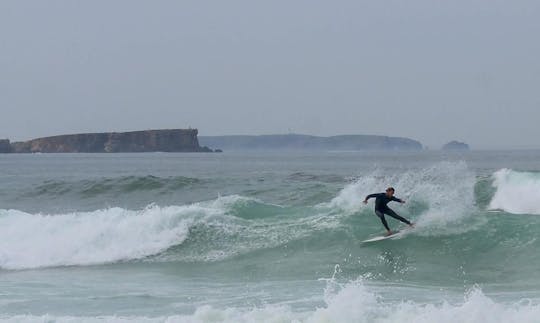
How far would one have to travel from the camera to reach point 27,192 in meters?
35.8

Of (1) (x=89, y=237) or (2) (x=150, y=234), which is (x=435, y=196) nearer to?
(2) (x=150, y=234)

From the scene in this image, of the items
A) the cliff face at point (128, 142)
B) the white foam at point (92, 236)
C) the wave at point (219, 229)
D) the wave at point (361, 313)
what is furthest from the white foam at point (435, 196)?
the cliff face at point (128, 142)

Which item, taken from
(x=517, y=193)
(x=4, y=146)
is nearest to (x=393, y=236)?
(x=517, y=193)

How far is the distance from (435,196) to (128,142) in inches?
5609

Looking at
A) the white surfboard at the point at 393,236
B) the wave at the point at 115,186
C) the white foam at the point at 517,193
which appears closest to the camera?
the white surfboard at the point at 393,236

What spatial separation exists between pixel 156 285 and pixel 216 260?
3.24m

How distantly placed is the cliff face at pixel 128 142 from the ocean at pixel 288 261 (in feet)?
429

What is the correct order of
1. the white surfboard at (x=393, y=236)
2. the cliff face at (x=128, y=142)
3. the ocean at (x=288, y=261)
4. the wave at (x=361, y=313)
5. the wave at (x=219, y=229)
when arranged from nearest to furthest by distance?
the wave at (x=361, y=313) → the ocean at (x=288, y=261) → the white surfboard at (x=393, y=236) → the wave at (x=219, y=229) → the cliff face at (x=128, y=142)

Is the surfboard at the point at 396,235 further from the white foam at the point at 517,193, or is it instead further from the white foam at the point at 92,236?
the white foam at the point at 517,193

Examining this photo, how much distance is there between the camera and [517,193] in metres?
24.4

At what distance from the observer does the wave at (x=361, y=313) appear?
10008 mm

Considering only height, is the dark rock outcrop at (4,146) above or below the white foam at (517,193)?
below

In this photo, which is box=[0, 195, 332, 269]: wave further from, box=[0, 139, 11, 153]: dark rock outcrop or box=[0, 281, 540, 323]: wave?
box=[0, 139, 11, 153]: dark rock outcrop

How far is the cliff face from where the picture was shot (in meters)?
154
